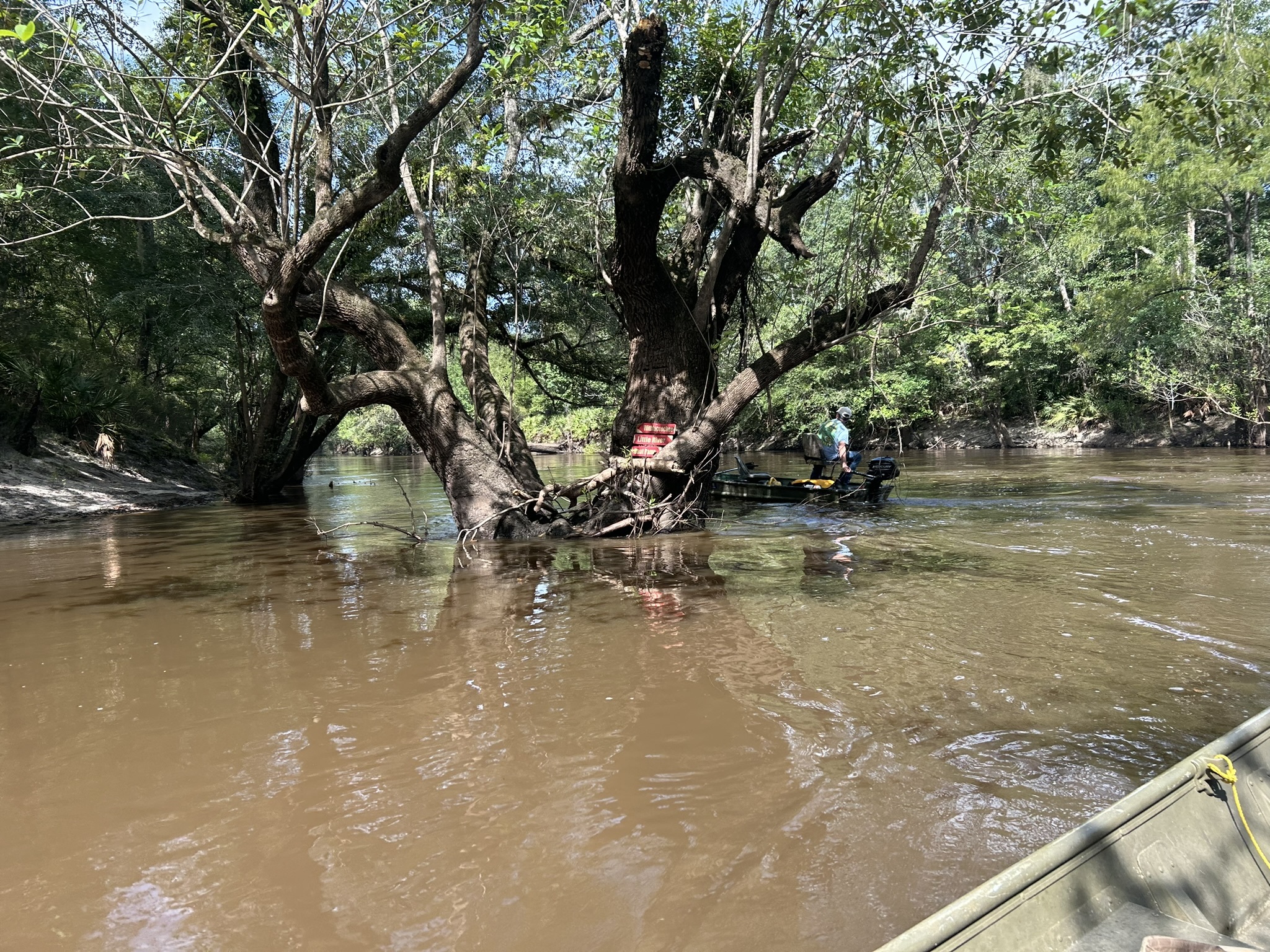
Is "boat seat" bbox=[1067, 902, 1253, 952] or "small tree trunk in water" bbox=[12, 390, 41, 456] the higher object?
"small tree trunk in water" bbox=[12, 390, 41, 456]

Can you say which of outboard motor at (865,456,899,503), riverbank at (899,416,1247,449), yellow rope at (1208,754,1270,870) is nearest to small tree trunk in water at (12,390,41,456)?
outboard motor at (865,456,899,503)

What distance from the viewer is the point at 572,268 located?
1436 cm

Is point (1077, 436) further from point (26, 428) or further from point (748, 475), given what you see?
point (26, 428)

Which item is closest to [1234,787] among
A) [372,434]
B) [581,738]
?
[581,738]

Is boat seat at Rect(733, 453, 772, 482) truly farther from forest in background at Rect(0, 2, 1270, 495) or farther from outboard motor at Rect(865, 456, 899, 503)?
outboard motor at Rect(865, 456, 899, 503)

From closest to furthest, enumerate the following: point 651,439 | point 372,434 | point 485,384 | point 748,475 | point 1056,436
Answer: point 651,439 < point 485,384 < point 748,475 < point 1056,436 < point 372,434

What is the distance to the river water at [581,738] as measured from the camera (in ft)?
8.34

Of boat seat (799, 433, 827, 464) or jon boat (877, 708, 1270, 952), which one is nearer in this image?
jon boat (877, 708, 1270, 952)

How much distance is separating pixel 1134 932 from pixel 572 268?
1369 cm

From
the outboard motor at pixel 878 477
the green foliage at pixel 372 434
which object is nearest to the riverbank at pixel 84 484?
the outboard motor at pixel 878 477

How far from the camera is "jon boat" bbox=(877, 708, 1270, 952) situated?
1.74 metres

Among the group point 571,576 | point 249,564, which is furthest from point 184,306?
point 571,576

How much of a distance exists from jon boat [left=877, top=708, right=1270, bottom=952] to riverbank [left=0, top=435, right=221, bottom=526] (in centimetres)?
1509

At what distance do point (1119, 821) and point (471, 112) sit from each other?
12.1 metres
